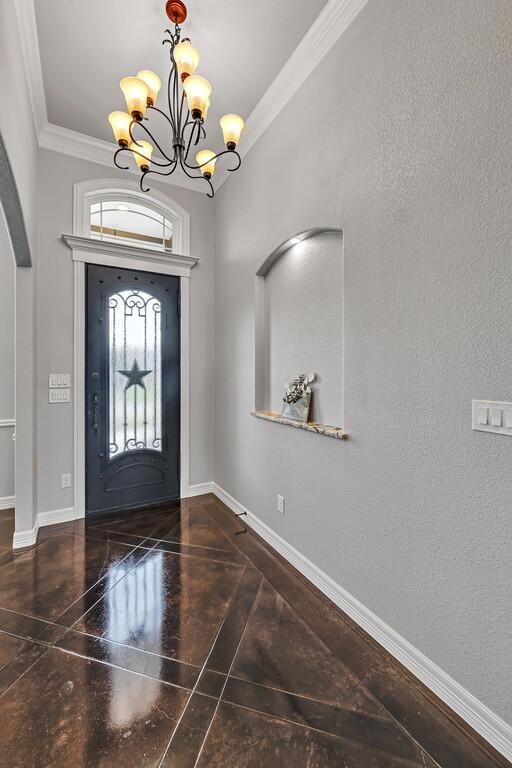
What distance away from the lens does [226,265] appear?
3.35 metres

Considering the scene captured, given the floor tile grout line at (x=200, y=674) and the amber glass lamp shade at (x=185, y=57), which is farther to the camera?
the amber glass lamp shade at (x=185, y=57)

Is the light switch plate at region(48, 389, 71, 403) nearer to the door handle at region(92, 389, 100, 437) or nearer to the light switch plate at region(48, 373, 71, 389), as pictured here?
the light switch plate at region(48, 373, 71, 389)

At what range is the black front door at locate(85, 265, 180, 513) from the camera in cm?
312

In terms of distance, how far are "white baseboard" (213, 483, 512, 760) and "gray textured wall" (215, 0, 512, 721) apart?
5 centimetres

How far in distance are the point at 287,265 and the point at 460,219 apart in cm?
138

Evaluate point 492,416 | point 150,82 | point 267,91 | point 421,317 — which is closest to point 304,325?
point 421,317

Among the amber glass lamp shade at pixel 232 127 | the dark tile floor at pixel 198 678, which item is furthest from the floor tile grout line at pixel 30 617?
the amber glass lamp shade at pixel 232 127

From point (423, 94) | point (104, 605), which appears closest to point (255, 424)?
point (104, 605)

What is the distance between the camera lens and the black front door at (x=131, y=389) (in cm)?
312

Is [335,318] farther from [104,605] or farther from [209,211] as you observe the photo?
[209,211]

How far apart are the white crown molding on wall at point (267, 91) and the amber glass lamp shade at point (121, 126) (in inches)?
27.2

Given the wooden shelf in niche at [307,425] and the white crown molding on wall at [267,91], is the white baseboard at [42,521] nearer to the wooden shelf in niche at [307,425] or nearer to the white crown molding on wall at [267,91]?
Answer: the wooden shelf in niche at [307,425]

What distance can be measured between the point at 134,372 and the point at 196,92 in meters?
2.29

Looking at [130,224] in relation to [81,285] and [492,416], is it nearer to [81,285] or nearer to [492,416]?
[81,285]
